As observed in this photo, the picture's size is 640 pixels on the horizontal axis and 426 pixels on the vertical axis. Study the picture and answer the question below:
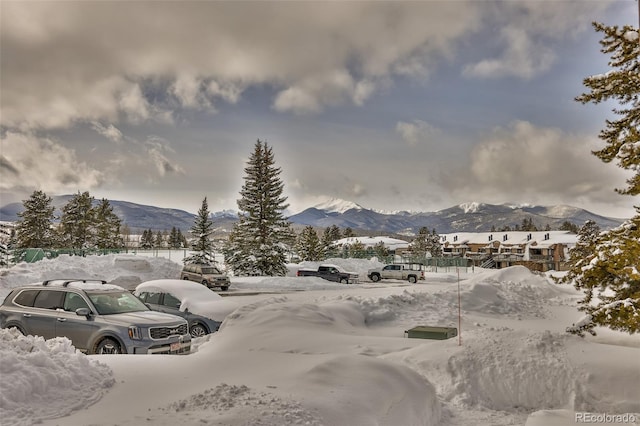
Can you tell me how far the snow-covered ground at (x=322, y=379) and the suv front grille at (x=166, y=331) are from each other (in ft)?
2.43

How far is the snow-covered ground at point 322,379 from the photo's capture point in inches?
202

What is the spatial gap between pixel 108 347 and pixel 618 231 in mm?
11799

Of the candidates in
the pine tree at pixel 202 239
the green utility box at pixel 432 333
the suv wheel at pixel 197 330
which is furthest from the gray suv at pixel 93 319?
the pine tree at pixel 202 239

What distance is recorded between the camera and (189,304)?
13250 mm

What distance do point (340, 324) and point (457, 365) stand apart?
5.49m

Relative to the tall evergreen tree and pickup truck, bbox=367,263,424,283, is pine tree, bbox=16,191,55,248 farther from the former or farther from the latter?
pickup truck, bbox=367,263,424,283

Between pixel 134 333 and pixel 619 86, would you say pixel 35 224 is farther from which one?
pixel 619 86

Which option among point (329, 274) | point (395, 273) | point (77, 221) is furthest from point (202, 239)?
point (77, 221)

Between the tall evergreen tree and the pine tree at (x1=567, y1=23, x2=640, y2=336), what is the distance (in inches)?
2505

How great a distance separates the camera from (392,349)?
1095 centimetres

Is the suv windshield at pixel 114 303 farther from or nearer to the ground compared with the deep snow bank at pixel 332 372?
farther from the ground

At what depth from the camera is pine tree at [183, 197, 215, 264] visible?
154 feet

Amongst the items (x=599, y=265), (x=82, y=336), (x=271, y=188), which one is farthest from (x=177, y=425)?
(x=271, y=188)

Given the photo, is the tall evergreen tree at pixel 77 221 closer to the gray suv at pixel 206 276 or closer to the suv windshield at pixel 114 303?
the gray suv at pixel 206 276
